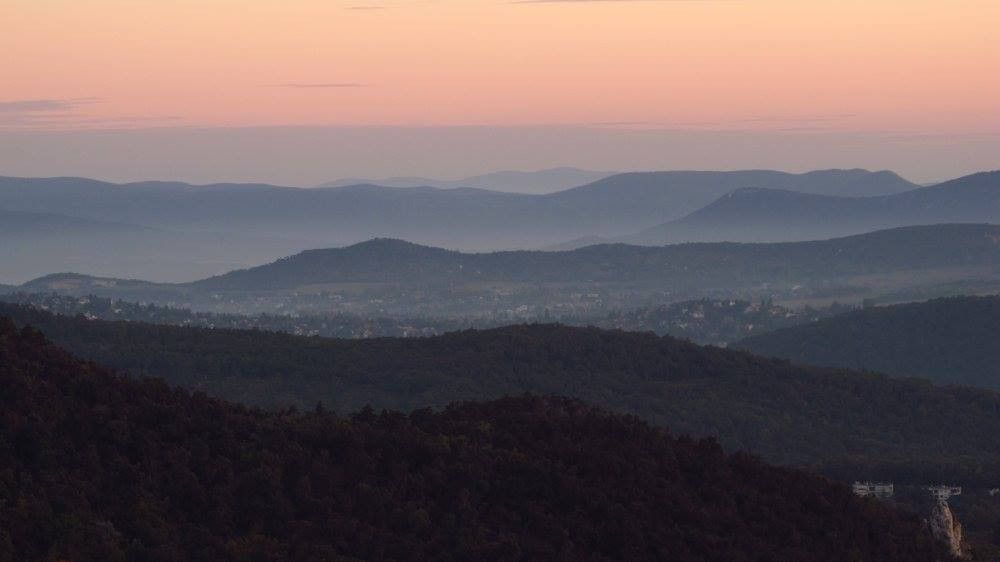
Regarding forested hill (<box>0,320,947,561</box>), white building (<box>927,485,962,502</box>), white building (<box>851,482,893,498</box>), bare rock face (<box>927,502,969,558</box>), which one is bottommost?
white building (<box>927,485,962,502</box>)

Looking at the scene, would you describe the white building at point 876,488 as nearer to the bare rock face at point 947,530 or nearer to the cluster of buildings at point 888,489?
the cluster of buildings at point 888,489

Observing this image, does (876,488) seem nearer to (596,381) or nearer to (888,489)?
(888,489)

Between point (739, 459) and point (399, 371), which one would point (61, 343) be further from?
point (739, 459)

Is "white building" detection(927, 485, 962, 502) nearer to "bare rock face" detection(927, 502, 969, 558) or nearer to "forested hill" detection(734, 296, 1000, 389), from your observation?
"bare rock face" detection(927, 502, 969, 558)

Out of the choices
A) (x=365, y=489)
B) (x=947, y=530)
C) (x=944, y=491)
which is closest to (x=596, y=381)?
(x=944, y=491)

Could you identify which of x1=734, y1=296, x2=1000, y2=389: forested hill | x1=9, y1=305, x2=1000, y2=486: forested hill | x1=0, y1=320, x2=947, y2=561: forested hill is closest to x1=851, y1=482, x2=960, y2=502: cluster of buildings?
x1=9, y1=305, x2=1000, y2=486: forested hill

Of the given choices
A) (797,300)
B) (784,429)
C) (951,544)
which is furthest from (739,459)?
(797,300)
